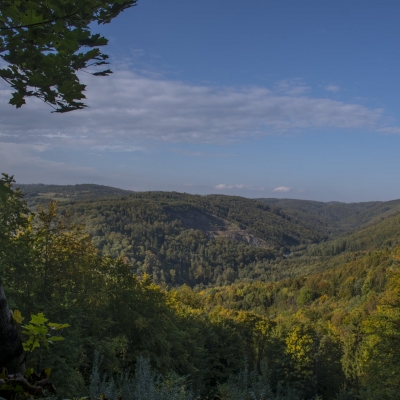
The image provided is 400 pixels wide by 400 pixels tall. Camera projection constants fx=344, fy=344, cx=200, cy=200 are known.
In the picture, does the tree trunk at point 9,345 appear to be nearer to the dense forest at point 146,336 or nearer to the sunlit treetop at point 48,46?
the dense forest at point 146,336

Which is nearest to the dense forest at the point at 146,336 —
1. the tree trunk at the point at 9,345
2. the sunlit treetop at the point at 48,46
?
the tree trunk at the point at 9,345

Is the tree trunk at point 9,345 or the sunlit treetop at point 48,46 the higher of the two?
the sunlit treetop at point 48,46

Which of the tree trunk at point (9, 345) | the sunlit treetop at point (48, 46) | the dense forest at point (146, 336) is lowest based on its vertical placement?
the dense forest at point (146, 336)

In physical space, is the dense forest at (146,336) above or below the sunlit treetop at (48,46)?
below

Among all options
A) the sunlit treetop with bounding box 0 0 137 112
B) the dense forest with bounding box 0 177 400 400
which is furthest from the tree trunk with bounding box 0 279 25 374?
the sunlit treetop with bounding box 0 0 137 112

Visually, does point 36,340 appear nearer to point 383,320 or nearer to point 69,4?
point 69,4

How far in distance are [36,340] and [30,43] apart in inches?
73.6

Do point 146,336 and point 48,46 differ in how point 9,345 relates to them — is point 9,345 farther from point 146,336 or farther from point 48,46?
point 146,336

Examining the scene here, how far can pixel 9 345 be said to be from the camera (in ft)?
6.79

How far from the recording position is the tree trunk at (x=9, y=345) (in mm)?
2047

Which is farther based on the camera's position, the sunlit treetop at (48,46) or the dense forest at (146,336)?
the dense forest at (146,336)

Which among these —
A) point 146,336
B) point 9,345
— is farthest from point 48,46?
point 146,336

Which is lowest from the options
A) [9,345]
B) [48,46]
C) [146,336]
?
[146,336]

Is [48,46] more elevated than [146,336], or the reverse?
[48,46]
